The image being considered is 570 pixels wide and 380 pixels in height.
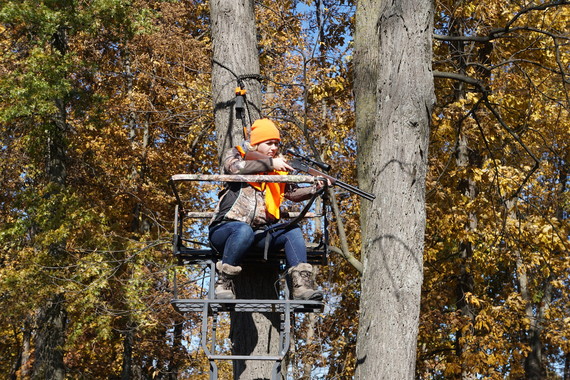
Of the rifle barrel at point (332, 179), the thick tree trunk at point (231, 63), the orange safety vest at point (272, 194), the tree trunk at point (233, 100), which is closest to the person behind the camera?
the rifle barrel at point (332, 179)

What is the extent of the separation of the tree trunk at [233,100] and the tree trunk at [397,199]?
1.17 meters

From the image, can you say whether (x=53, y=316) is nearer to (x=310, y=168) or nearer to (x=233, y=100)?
(x=233, y=100)

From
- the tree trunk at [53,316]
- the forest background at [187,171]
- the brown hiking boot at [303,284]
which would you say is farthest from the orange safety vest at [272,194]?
the tree trunk at [53,316]

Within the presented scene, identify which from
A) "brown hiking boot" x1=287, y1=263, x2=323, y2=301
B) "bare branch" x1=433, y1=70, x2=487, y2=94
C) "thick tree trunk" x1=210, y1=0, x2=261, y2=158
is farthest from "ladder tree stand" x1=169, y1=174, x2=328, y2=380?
"bare branch" x1=433, y1=70, x2=487, y2=94

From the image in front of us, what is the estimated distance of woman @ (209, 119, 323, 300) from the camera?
580 centimetres

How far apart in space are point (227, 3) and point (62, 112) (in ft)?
43.9

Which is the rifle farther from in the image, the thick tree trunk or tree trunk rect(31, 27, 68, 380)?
tree trunk rect(31, 27, 68, 380)

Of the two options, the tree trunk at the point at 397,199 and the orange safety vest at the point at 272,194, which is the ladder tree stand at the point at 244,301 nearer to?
the orange safety vest at the point at 272,194

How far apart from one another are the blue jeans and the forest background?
7.52 m

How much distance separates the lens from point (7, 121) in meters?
17.5

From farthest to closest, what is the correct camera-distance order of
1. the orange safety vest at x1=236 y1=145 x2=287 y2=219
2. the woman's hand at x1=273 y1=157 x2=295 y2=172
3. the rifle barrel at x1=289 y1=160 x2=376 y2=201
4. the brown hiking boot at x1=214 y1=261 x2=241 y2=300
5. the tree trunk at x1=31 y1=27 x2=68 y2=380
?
the tree trunk at x1=31 y1=27 x2=68 y2=380, the orange safety vest at x1=236 y1=145 x2=287 y2=219, the woman's hand at x1=273 y1=157 x2=295 y2=172, the brown hiking boot at x1=214 y1=261 x2=241 y2=300, the rifle barrel at x1=289 y1=160 x2=376 y2=201

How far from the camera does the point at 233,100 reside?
23.3ft

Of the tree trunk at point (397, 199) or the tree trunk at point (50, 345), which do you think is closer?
the tree trunk at point (397, 199)

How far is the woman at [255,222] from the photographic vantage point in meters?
5.80
